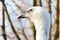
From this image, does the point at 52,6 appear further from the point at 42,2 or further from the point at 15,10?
the point at 15,10

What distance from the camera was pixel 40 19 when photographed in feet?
10.5

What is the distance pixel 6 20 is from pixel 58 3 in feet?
1.70

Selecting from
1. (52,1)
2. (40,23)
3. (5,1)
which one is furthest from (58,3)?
(5,1)

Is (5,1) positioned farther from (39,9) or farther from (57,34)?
(57,34)

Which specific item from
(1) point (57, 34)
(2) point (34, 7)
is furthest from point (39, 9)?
(1) point (57, 34)

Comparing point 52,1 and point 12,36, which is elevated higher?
point 52,1

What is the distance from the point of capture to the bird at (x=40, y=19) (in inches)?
126

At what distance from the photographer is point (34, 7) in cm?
323

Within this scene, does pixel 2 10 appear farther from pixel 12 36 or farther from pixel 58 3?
pixel 58 3

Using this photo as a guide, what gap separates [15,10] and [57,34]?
458mm

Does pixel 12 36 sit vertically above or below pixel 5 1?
below

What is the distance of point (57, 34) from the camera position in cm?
327

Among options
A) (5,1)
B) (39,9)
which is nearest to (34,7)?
(39,9)

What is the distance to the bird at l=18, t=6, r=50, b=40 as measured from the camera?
3191 mm
